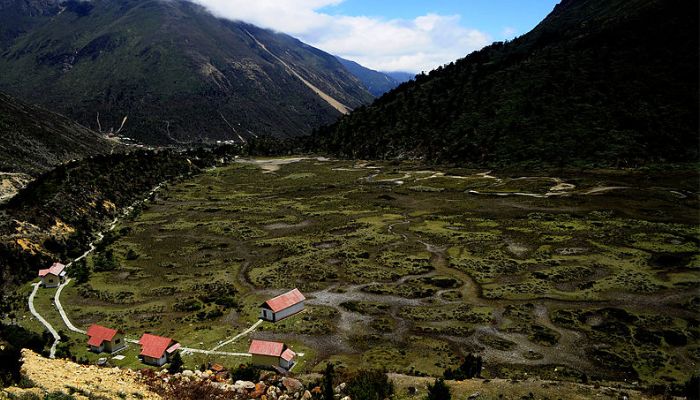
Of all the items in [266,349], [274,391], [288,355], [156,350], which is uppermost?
[274,391]

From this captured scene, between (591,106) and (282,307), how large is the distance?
145 m

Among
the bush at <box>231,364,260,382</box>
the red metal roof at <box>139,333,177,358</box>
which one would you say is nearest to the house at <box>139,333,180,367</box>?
the red metal roof at <box>139,333,177,358</box>

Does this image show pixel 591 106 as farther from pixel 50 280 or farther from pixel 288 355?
pixel 50 280

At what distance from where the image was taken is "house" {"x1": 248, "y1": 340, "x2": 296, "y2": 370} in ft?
131

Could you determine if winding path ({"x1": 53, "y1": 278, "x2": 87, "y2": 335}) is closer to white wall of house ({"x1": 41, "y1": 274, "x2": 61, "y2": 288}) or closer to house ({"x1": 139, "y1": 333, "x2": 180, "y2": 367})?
white wall of house ({"x1": 41, "y1": 274, "x2": 61, "y2": 288})

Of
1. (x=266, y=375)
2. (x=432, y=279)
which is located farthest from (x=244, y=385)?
(x=432, y=279)

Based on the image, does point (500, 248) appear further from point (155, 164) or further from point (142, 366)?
point (155, 164)

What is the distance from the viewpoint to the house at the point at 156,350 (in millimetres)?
41728

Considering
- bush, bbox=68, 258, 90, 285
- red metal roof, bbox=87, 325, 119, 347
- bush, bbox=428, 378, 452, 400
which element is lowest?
bush, bbox=68, 258, 90, 285

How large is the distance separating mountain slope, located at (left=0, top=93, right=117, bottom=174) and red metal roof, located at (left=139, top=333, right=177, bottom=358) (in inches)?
4508

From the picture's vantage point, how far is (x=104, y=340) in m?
44.9

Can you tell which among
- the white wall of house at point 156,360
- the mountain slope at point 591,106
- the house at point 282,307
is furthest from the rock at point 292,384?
the mountain slope at point 591,106

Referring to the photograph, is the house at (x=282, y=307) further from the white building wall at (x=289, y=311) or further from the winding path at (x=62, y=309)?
the winding path at (x=62, y=309)

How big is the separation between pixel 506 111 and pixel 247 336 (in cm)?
15078
